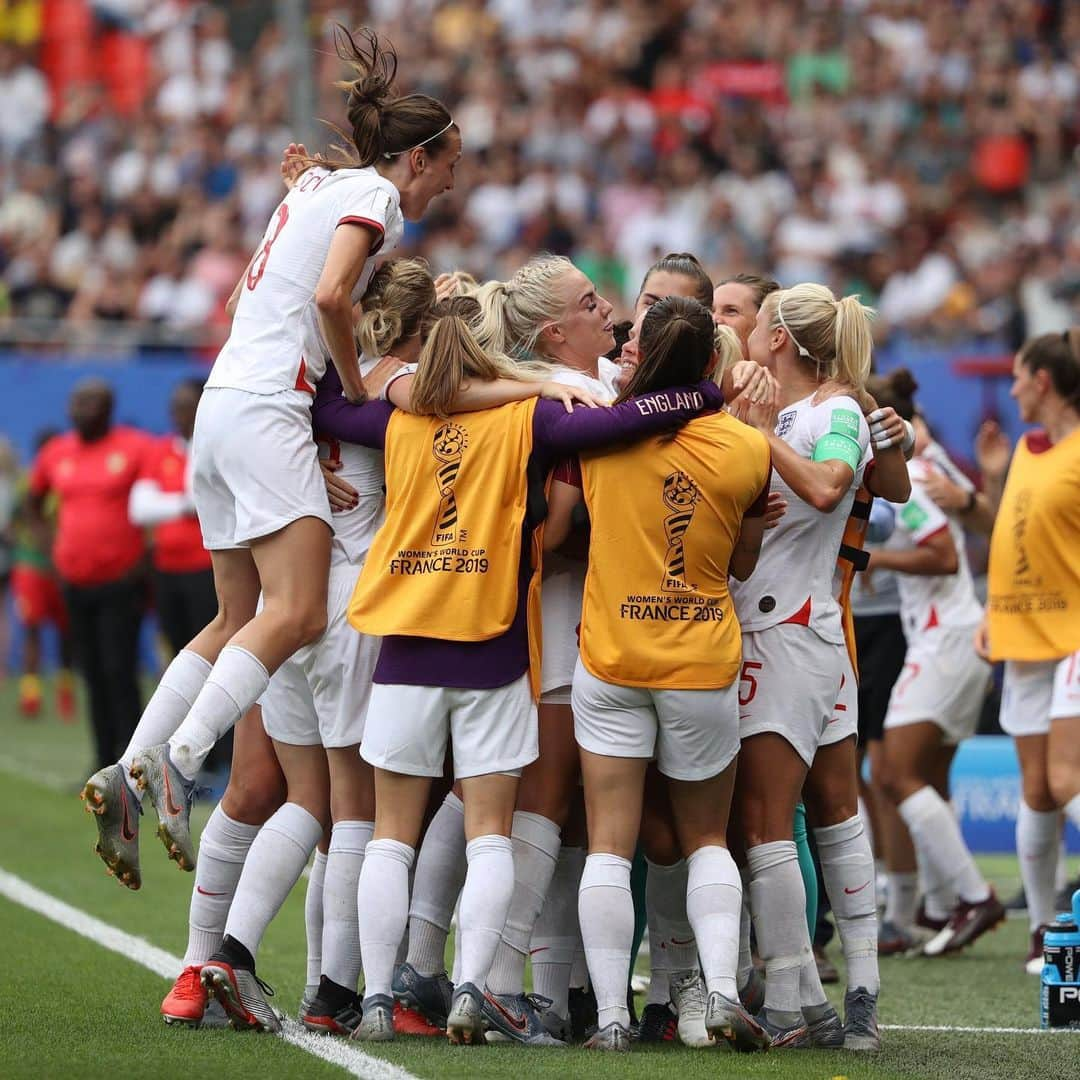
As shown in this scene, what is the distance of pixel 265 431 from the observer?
5.63 meters

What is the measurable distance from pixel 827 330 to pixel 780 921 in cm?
167

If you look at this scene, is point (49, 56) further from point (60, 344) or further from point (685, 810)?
point (685, 810)

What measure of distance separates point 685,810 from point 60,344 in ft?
44.0

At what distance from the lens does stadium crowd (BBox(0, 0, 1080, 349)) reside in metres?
18.7

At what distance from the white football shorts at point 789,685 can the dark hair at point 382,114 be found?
68.8 inches

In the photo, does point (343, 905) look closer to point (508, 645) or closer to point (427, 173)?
point (508, 645)

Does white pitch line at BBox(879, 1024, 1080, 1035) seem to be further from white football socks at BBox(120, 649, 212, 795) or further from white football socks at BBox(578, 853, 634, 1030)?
white football socks at BBox(120, 649, 212, 795)

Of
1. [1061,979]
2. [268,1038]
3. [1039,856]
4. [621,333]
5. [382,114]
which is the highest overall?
[382,114]

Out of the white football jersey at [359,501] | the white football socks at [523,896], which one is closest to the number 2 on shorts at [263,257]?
the white football jersey at [359,501]

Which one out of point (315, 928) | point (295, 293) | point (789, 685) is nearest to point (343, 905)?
point (315, 928)

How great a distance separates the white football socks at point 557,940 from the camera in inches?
223

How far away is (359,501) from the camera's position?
18.9 feet

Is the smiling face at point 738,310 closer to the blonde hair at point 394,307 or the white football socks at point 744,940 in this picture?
the blonde hair at point 394,307

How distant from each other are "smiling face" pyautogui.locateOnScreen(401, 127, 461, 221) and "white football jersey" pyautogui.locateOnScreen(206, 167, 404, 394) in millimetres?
135
